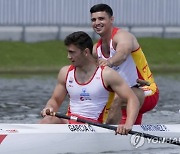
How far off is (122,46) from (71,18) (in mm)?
23120

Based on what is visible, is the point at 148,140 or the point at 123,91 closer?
the point at 123,91

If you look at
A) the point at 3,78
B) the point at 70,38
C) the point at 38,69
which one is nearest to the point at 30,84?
the point at 3,78

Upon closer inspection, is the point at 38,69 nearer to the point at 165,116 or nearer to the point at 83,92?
the point at 165,116

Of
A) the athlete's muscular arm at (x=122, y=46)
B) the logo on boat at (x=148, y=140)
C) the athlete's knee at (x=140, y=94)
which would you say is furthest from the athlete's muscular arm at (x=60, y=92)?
the athlete's knee at (x=140, y=94)

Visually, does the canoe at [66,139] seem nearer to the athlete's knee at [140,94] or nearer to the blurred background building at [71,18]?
the athlete's knee at [140,94]

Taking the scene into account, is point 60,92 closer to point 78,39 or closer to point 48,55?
point 78,39

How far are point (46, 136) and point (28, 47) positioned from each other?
21.7 m

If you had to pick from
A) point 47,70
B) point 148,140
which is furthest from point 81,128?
point 47,70

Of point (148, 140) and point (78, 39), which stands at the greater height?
point (78, 39)

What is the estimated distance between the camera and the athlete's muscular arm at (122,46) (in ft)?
44.3

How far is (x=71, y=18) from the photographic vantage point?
36.7 metres

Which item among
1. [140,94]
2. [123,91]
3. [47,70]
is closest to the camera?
[123,91]

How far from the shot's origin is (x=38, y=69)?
31656 mm

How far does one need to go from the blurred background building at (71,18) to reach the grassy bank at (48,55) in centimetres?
109
